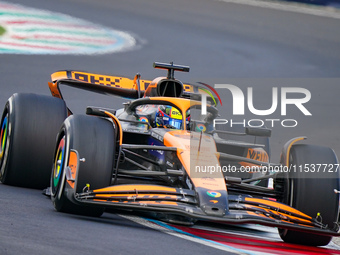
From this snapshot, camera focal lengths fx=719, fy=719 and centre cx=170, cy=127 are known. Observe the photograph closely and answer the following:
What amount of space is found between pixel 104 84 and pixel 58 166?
12.3 ft

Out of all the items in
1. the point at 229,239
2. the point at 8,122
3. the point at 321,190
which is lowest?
the point at 229,239

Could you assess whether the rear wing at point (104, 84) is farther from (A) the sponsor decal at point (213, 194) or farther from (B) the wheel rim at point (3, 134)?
(A) the sponsor decal at point (213, 194)

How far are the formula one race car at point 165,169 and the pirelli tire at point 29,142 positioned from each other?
1 cm

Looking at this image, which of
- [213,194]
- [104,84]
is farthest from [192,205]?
[104,84]

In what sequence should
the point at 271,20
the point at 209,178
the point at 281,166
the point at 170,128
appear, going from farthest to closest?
the point at 271,20, the point at 170,128, the point at 281,166, the point at 209,178

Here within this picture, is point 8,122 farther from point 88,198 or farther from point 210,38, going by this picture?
point 210,38

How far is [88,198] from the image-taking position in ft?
20.6

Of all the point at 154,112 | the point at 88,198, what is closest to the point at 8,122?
the point at 154,112

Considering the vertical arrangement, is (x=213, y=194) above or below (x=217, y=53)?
below

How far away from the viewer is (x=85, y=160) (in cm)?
646

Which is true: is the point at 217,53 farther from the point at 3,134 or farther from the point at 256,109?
the point at 3,134

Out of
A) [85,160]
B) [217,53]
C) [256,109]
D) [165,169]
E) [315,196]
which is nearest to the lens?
[85,160]

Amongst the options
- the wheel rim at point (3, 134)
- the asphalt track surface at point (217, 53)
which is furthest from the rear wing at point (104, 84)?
the asphalt track surface at point (217, 53)

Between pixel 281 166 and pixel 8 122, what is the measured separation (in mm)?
3220
